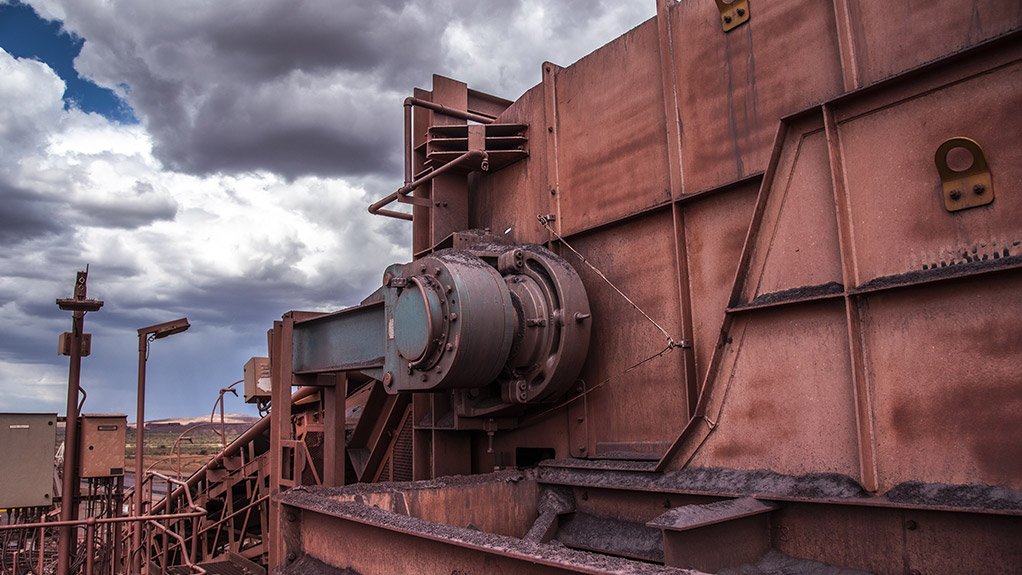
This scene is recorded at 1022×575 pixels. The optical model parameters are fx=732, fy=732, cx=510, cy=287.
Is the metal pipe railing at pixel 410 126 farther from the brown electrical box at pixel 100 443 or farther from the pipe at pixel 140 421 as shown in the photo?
the brown electrical box at pixel 100 443

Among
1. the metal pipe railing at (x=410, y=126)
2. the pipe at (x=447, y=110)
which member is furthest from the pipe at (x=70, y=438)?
the pipe at (x=447, y=110)

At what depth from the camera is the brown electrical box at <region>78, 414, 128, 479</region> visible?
25.4ft

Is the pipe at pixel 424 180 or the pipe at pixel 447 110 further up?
the pipe at pixel 447 110

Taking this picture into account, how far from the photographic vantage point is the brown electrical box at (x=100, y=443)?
25.4 ft

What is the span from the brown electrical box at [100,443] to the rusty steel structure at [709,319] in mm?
3171

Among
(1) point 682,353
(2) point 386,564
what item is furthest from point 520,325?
(2) point 386,564

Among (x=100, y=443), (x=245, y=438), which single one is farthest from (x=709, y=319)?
(x=245, y=438)

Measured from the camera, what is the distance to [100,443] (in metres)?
7.82

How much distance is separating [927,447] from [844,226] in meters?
1.00

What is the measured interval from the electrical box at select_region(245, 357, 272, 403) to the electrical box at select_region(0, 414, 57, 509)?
2.27 meters

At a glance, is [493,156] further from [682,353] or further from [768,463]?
[768,463]

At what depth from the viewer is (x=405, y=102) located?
6504 mm

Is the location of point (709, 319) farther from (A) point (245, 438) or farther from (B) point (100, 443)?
(A) point (245, 438)

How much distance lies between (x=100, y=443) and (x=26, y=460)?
0.84m
